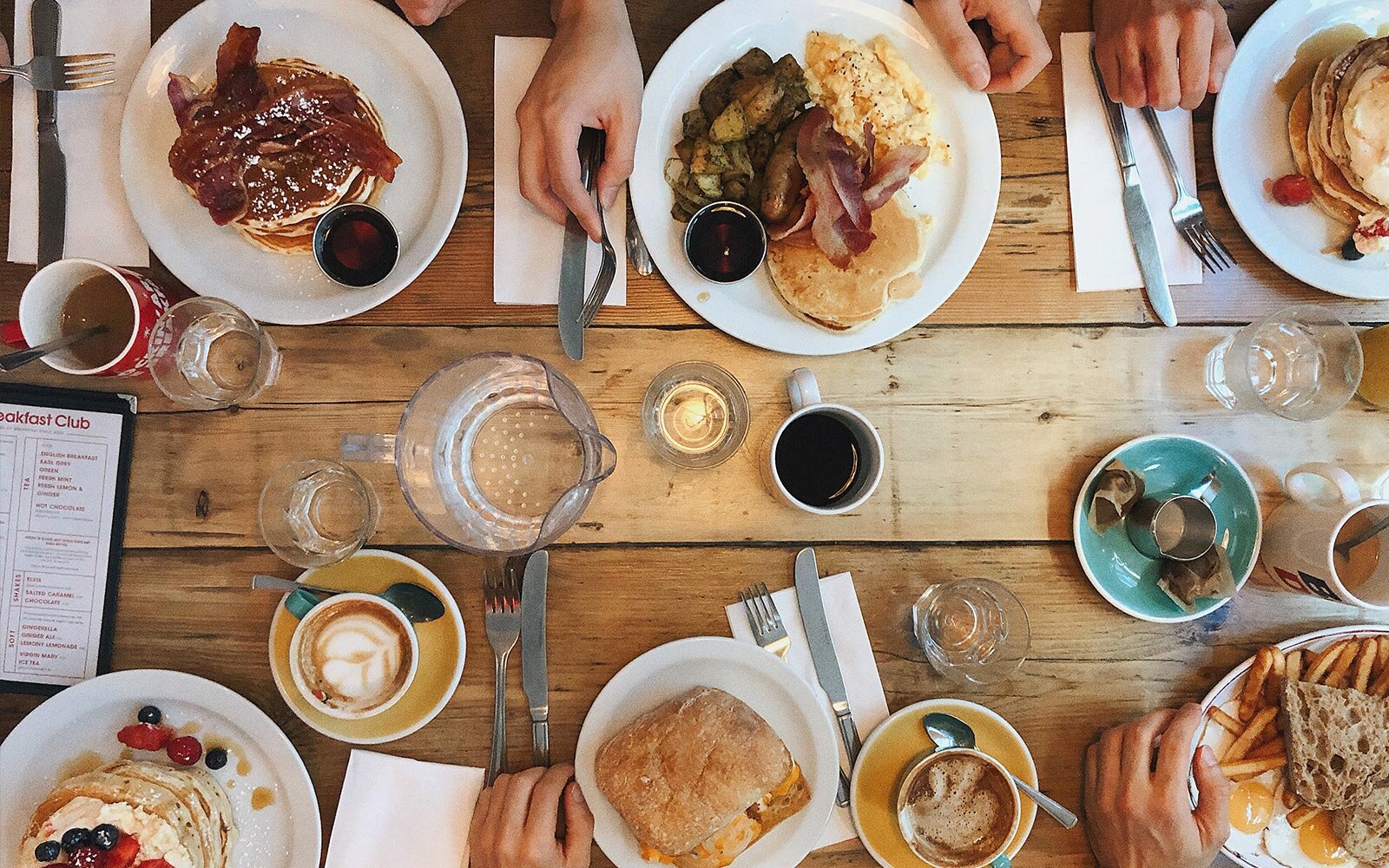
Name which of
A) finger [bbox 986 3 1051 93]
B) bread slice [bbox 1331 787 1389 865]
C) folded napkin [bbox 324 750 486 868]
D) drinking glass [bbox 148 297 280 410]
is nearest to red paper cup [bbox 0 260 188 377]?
drinking glass [bbox 148 297 280 410]

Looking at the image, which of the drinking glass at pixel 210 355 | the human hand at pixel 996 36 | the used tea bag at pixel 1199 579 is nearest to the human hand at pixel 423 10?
the drinking glass at pixel 210 355

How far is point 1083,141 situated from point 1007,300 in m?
0.37

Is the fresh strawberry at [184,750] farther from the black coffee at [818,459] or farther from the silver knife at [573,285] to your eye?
the black coffee at [818,459]

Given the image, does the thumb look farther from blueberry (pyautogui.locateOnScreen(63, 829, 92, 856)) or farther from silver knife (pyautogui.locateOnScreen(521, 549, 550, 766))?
blueberry (pyautogui.locateOnScreen(63, 829, 92, 856))

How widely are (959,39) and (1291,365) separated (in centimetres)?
94

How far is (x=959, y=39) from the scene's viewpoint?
1.64m

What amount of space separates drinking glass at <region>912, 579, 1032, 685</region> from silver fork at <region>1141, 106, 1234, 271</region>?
0.81 meters

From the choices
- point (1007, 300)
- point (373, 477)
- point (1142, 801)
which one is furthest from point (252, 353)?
point (1142, 801)

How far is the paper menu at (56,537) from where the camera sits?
1586 mm

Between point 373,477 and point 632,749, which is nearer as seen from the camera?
point 632,749

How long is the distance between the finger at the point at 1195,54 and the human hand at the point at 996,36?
249 millimetres

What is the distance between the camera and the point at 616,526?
1.67m

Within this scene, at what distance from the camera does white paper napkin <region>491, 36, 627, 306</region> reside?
165 centimetres

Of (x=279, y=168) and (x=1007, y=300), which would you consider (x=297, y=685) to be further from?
(x=1007, y=300)
